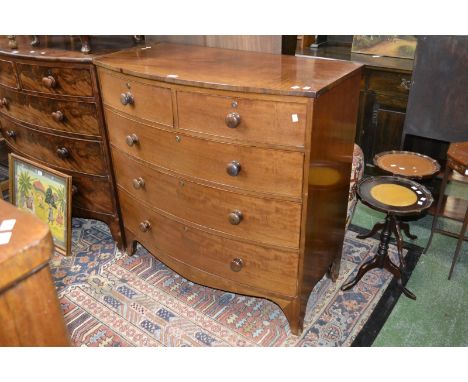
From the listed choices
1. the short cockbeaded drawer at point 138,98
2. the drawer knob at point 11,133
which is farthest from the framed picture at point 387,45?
the drawer knob at point 11,133

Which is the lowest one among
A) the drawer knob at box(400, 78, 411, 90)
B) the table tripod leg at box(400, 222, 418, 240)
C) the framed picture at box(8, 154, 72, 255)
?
the table tripod leg at box(400, 222, 418, 240)

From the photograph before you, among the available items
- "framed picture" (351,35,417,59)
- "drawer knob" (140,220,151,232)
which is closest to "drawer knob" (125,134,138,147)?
"drawer knob" (140,220,151,232)

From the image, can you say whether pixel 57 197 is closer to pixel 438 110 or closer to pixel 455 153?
pixel 455 153

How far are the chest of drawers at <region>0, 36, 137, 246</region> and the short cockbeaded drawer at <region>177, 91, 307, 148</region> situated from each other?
0.80m

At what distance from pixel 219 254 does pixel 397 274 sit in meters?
1.13

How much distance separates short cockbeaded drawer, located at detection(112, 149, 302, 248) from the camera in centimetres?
199

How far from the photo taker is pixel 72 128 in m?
2.68

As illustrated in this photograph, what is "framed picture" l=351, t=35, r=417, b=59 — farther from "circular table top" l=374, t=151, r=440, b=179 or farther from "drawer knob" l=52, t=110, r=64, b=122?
"drawer knob" l=52, t=110, r=64, b=122

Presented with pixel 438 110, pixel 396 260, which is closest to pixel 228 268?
pixel 396 260

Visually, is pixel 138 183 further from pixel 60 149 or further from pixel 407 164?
pixel 407 164

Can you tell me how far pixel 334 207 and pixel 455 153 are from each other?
2.83 ft

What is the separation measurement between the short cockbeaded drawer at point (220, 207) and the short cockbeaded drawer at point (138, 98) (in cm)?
30

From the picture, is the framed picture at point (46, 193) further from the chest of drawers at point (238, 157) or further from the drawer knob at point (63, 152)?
the chest of drawers at point (238, 157)

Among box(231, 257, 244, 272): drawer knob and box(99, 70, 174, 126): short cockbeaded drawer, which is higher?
box(99, 70, 174, 126): short cockbeaded drawer
